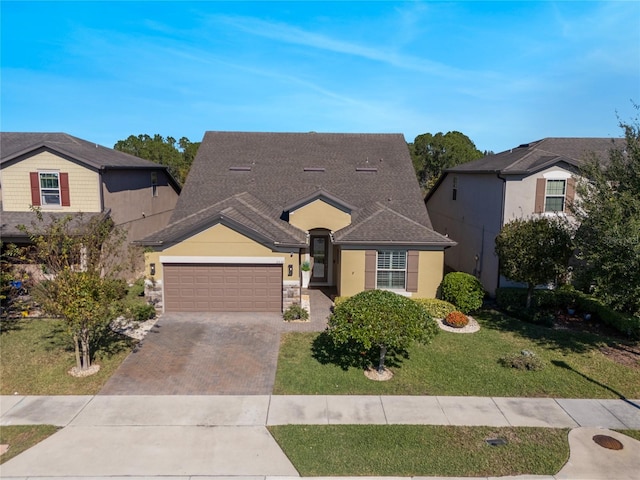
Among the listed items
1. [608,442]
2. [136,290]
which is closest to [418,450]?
[608,442]

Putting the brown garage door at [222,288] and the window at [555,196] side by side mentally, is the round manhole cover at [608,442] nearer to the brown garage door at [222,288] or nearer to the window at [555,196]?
→ the brown garage door at [222,288]

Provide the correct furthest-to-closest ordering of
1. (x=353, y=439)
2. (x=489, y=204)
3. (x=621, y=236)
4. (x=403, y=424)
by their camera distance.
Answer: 1. (x=489, y=204)
2. (x=621, y=236)
3. (x=403, y=424)
4. (x=353, y=439)

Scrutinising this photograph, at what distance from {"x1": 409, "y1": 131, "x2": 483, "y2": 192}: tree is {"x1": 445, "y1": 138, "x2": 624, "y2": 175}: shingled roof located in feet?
67.8

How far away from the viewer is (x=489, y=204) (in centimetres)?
2022

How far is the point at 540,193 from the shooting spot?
1848 cm

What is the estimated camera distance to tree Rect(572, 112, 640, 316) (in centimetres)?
Answer: 1198

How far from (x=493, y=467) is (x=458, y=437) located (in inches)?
39.9

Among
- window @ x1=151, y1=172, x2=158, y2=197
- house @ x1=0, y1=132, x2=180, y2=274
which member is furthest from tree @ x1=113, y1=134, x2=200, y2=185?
house @ x1=0, y1=132, x2=180, y2=274

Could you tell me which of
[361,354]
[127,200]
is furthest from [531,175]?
[127,200]

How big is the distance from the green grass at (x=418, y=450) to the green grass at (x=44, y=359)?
5.63 m

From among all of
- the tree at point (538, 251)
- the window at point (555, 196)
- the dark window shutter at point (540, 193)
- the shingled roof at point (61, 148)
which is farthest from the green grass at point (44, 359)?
the window at point (555, 196)

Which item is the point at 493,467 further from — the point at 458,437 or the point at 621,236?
the point at 621,236

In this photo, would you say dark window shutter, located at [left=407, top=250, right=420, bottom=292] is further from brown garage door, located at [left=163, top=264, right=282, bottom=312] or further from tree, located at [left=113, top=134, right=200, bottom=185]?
tree, located at [left=113, top=134, right=200, bottom=185]

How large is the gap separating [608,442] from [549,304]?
30.3 feet
